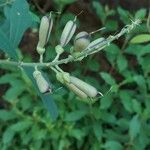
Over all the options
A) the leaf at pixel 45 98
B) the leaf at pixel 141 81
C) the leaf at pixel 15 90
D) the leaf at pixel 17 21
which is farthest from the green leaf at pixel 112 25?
the leaf at pixel 45 98

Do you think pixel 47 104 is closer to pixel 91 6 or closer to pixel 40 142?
pixel 40 142

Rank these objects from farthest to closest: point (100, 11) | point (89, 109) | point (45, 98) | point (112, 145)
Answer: point (100, 11) < point (89, 109) < point (112, 145) < point (45, 98)

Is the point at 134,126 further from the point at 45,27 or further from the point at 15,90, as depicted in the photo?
the point at 45,27

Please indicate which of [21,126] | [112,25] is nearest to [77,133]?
[21,126]

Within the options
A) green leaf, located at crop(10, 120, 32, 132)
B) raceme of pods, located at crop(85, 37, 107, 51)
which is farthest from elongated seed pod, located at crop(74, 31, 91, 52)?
green leaf, located at crop(10, 120, 32, 132)

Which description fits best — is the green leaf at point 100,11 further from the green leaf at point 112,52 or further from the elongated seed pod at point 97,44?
the elongated seed pod at point 97,44

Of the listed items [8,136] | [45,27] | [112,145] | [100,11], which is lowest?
[112,145]

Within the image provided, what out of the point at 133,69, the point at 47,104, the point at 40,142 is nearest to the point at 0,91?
the point at 40,142

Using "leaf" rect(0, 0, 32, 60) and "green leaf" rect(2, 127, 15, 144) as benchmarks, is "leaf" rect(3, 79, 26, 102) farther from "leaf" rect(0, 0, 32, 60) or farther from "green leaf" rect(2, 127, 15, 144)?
"leaf" rect(0, 0, 32, 60)
